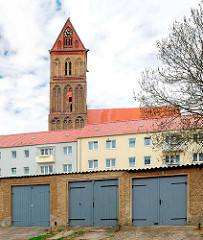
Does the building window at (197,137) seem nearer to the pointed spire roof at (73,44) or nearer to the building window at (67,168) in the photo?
the building window at (67,168)

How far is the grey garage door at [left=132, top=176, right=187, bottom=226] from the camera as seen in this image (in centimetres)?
1961

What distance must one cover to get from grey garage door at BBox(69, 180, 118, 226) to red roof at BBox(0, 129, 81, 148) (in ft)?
105

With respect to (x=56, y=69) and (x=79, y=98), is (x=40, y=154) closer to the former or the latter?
(x=79, y=98)

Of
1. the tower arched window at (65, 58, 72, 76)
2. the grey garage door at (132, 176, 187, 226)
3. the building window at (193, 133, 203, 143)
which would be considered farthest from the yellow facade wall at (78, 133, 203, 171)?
the tower arched window at (65, 58, 72, 76)

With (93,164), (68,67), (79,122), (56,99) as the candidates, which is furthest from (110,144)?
(68,67)

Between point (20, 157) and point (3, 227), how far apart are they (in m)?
33.9

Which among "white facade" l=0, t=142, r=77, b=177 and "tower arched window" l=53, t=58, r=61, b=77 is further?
"tower arched window" l=53, t=58, r=61, b=77

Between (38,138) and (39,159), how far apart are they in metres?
4.24

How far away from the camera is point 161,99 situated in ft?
71.0

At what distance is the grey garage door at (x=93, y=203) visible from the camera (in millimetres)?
21031

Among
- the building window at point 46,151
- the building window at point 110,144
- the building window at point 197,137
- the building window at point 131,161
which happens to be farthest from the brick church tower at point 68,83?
the building window at point 197,137

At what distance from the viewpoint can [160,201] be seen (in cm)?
2006

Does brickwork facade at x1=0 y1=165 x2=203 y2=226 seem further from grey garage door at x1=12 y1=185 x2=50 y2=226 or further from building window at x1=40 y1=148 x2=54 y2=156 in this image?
building window at x1=40 y1=148 x2=54 y2=156

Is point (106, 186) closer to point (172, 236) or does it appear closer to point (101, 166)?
point (172, 236)
